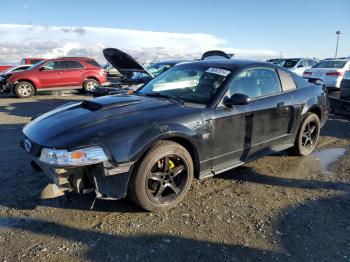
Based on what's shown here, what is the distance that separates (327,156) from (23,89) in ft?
40.2

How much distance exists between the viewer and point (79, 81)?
15.1 m

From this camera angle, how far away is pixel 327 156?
578 centimetres

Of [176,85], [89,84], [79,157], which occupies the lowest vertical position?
[89,84]

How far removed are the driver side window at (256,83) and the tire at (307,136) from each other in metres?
0.89

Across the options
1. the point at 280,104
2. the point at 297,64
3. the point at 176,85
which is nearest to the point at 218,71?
the point at 176,85

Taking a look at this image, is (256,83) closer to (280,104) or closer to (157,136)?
(280,104)

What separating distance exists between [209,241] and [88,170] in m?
1.32

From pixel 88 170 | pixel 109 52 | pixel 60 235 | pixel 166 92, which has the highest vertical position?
pixel 109 52

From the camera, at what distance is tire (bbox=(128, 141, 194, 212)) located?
11.4 ft

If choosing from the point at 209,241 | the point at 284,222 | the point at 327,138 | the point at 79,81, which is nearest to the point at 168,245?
the point at 209,241

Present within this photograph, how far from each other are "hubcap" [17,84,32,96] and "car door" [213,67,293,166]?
11799 millimetres

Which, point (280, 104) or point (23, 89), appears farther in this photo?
point (23, 89)

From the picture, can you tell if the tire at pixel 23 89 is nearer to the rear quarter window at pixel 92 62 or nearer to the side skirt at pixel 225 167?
the rear quarter window at pixel 92 62

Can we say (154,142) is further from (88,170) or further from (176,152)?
(88,170)
